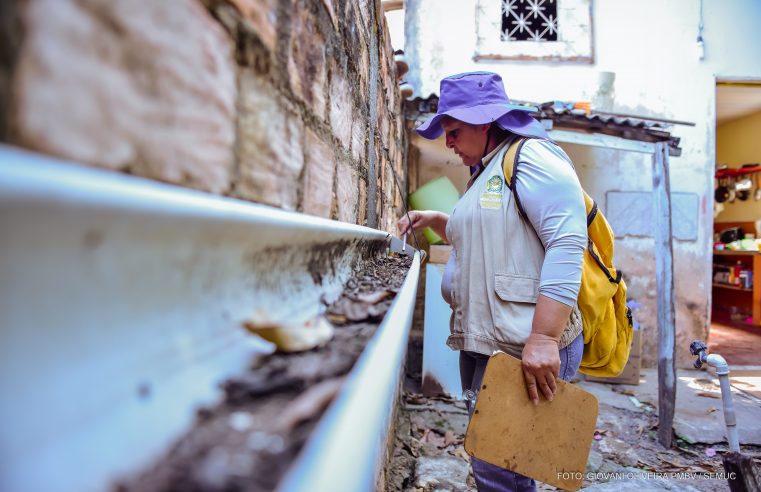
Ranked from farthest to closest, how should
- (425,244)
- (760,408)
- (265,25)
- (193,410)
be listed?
(425,244) < (760,408) < (265,25) < (193,410)

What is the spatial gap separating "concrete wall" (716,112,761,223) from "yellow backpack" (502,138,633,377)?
8.60m

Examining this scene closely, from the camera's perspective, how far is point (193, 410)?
38cm

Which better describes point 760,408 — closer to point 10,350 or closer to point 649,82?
point 649,82

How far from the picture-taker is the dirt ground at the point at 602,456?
2893mm

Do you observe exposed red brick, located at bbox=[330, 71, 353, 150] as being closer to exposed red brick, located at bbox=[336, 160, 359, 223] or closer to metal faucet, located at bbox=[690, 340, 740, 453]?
exposed red brick, located at bbox=[336, 160, 359, 223]

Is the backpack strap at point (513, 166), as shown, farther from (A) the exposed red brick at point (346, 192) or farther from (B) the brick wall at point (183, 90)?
(B) the brick wall at point (183, 90)

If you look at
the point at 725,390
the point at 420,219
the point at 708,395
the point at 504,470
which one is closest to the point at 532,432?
the point at 504,470

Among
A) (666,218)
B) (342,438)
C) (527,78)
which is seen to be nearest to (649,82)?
(527,78)

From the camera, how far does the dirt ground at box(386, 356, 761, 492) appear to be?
2.89 m

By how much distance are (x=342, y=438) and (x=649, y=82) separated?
7.03 meters

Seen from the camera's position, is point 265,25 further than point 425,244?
No

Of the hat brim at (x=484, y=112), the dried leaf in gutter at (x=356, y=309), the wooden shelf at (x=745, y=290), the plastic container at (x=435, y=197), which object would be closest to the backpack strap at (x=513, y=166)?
the hat brim at (x=484, y=112)

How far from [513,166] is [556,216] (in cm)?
24

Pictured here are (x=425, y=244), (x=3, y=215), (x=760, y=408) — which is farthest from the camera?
(x=425, y=244)
